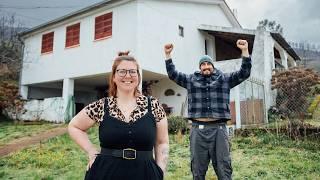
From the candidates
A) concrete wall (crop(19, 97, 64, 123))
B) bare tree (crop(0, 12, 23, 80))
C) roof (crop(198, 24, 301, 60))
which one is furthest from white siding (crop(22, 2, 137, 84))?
roof (crop(198, 24, 301, 60))

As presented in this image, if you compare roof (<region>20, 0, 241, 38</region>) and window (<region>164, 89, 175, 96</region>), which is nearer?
roof (<region>20, 0, 241, 38</region>)

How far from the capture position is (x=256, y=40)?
1476 centimetres

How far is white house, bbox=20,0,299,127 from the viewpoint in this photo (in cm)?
1354

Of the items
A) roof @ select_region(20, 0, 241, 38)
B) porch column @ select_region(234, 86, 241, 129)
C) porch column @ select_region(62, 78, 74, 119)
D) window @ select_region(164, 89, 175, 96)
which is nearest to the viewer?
porch column @ select_region(234, 86, 241, 129)

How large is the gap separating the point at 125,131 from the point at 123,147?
114mm

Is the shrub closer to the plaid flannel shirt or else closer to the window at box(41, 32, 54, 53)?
the plaid flannel shirt

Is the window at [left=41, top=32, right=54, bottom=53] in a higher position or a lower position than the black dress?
higher

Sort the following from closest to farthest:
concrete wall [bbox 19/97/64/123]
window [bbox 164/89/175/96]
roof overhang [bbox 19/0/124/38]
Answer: roof overhang [bbox 19/0/124/38], concrete wall [bbox 19/97/64/123], window [bbox 164/89/175/96]

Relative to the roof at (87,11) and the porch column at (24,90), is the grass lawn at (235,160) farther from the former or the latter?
the porch column at (24,90)

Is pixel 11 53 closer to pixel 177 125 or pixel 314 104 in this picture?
pixel 177 125

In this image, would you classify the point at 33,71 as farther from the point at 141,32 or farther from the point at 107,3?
the point at 141,32

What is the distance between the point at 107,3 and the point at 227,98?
10.8m

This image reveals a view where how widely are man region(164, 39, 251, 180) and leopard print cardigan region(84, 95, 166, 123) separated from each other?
5.13 feet

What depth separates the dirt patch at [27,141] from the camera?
938cm
